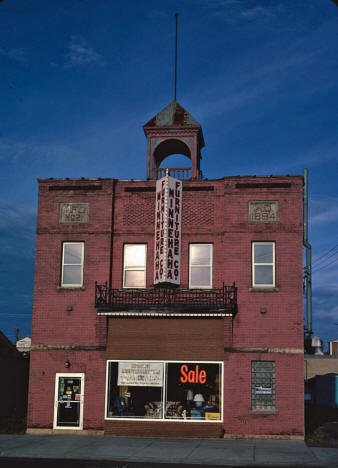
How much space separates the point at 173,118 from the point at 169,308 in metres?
8.96

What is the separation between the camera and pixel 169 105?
26.5 meters

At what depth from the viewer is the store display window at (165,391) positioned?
21.5 m

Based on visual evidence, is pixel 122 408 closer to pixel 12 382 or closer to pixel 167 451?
pixel 167 451

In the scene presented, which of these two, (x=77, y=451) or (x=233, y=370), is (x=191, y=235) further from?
(x=77, y=451)

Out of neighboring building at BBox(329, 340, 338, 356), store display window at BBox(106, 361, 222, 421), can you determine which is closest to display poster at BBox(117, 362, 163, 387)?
store display window at BBox(106, 361, 222, 421)

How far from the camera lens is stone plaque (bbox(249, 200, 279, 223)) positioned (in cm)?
2269

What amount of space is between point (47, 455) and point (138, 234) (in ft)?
30.9

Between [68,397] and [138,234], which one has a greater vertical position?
[138,234]

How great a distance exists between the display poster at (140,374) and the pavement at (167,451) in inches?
80.3

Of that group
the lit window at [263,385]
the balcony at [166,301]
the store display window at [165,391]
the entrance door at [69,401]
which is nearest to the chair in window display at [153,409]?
the store display window at [165,391]

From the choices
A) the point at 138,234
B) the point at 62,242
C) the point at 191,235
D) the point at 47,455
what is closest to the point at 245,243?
the point at 191,235

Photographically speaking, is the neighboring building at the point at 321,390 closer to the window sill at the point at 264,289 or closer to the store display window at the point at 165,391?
the store display window at the point at 165,391

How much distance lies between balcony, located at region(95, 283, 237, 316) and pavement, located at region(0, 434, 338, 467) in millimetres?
4715

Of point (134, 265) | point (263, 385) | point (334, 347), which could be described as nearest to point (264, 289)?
point (263, 385)
